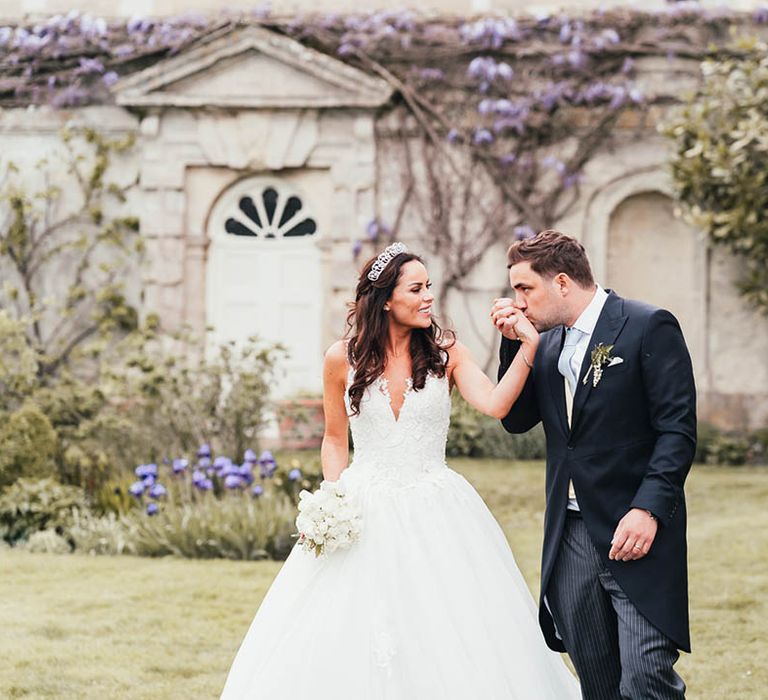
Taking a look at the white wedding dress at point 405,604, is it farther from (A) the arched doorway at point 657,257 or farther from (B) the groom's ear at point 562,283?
(A) the arched doorway at point 657,257

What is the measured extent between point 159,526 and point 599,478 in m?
5.48

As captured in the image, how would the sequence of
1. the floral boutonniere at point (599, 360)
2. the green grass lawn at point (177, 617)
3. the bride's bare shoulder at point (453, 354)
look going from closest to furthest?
the floral boutonniere at point (599, 360) → the bride's bare shoulder at point (453, 354) → the green grass lawn at point (177, 617)

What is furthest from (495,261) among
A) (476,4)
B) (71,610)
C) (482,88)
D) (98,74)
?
(71,610)

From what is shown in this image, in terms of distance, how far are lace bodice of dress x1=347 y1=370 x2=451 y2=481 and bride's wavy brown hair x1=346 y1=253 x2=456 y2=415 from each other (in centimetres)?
3

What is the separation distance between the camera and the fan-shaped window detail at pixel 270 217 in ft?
47.1

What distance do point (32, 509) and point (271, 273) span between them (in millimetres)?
5568

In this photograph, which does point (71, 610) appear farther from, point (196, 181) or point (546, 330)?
point (196, 181)

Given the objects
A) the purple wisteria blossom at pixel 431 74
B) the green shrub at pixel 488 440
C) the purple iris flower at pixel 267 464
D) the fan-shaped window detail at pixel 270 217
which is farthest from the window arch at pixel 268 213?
the purple iris flower at pixel 267 464

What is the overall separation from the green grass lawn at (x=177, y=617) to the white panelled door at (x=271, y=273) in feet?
16.0

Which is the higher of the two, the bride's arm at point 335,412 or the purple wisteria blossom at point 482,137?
the purple wisteria blossom at point 482,137

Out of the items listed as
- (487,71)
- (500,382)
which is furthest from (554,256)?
(487,71)

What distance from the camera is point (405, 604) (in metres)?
4.09

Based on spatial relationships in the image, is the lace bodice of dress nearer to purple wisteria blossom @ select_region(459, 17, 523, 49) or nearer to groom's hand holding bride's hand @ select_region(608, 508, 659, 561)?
groom's hand holding bride's hand @ select_region(608, 508, 659, 561)

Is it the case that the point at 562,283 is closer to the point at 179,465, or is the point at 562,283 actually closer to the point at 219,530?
the point at 219,530
